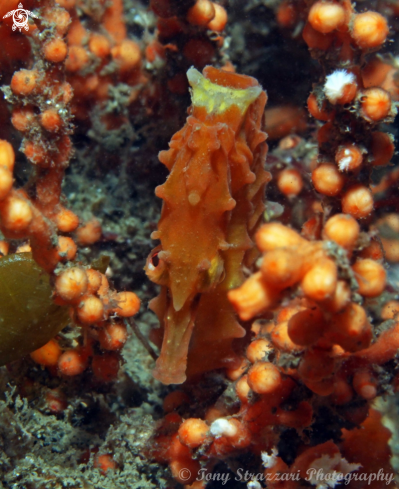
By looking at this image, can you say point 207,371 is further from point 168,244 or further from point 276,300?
point 276,300

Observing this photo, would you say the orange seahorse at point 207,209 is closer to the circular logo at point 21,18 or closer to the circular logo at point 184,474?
the circular logo at point 184,474

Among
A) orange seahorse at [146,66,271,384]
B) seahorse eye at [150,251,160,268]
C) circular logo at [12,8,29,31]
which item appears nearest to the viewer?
orange seahorse at [146,66,271,384]

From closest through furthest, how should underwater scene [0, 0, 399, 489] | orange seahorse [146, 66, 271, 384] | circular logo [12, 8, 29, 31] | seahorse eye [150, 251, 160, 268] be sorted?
underwater scene [0, 0, 399, 489]
orange seahorse [146, 66, 271, 384]
circular logo [12, 8, 29, 31]
seahorse eye [150, 251, 160, 268]

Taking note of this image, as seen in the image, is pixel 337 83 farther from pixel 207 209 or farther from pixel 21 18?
pixel 21 18

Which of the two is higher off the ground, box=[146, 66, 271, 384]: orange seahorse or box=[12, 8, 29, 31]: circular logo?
box=[12, 8, 29, 31]: circular logo

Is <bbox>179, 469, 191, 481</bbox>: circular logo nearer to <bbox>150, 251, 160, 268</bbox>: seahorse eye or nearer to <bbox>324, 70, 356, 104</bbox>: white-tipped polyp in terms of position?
<bbox>150, 251, 160, 268</bbox>: seahorse eye

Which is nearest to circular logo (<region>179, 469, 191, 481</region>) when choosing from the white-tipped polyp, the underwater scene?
the underwater scene

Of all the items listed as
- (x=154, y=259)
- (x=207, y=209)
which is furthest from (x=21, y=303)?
(x=207, y=209)

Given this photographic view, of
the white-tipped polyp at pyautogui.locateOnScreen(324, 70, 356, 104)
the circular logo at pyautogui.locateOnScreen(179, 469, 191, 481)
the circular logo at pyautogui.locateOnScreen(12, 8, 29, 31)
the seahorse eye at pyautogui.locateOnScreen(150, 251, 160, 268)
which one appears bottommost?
the circular logo at pyautogui.locateOnScreen(179, 469, 191, 481)
